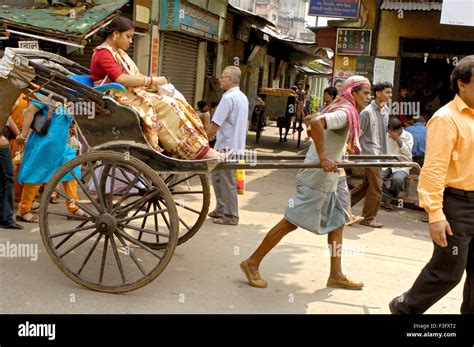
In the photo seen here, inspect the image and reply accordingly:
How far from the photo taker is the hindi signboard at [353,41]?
11.5 m

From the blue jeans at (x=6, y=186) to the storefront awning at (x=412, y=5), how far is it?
730 centimetres

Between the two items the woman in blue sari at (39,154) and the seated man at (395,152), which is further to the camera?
the seated man at (395,152)

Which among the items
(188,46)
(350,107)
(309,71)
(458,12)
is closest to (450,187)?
(350,107)

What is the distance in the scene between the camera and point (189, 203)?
826 cm

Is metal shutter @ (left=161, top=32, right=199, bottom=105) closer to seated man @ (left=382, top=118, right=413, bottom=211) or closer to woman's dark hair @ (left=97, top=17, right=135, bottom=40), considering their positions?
seated man @ (left=382, top=118, right=413, bottom=211)

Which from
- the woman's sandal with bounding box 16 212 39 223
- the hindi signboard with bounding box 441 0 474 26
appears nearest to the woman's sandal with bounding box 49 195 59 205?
the woman's sandal with bounding box 16 212 39 223

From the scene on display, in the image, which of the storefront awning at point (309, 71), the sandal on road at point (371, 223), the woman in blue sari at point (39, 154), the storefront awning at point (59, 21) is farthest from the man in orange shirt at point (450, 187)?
the storefront awning at point (309, 71)

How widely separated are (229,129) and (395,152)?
9.23 ft

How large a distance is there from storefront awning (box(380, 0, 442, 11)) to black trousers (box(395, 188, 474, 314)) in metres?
7.47

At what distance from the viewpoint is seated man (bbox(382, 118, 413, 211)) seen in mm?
8414

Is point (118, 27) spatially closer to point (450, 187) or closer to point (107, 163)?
point (107, 163)

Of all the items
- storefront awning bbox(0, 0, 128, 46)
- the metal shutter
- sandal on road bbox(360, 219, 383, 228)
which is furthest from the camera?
the metal shutter

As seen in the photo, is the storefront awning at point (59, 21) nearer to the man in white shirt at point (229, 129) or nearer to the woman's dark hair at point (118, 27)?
the man in white shirt at point (229, 129)

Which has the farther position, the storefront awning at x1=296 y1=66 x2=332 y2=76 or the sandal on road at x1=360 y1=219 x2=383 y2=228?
the storefront awning at x1=296 y1=66 x2=332 y2=76
